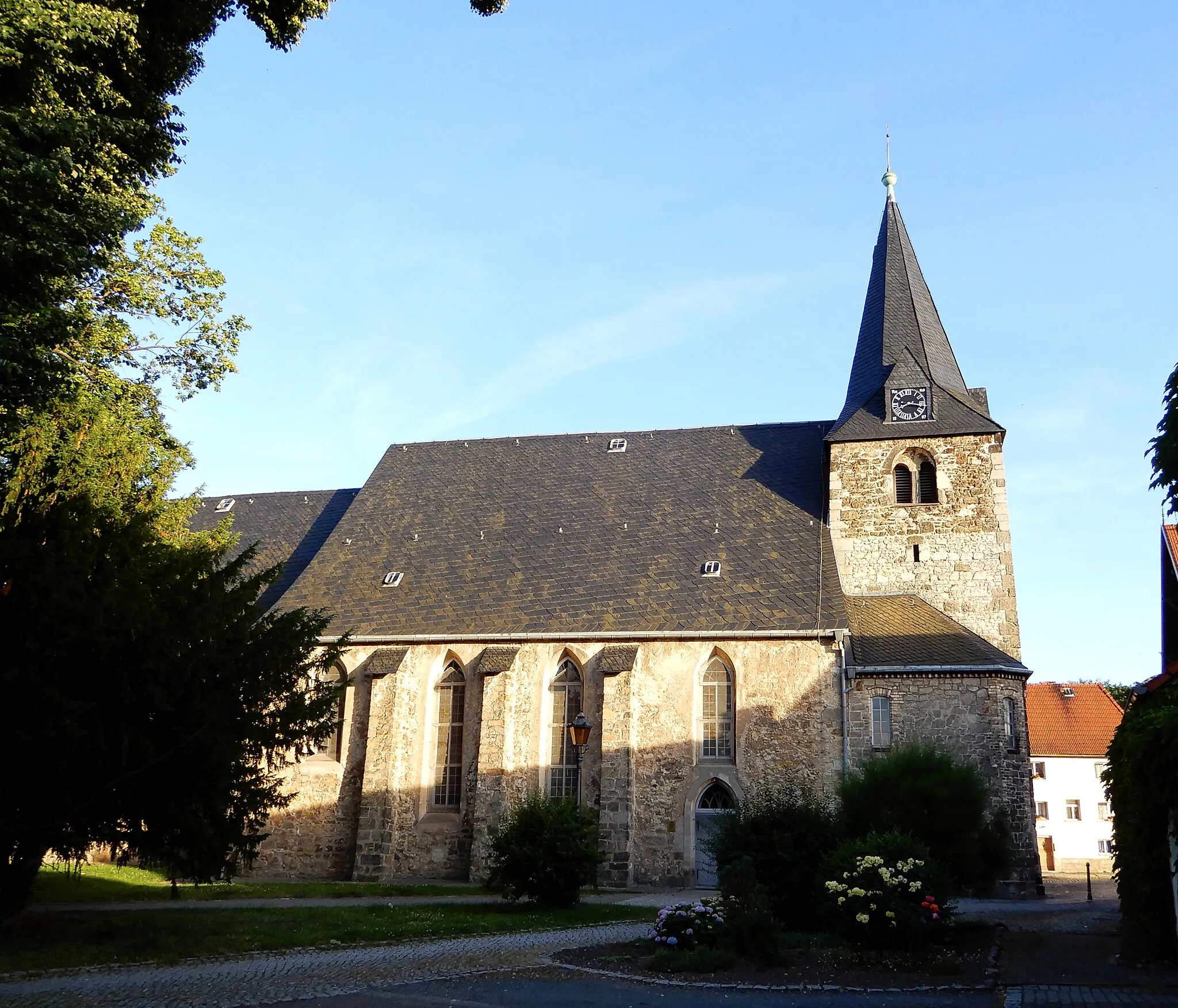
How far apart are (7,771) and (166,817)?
167cm

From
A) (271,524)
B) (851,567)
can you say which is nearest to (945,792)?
(851,567)

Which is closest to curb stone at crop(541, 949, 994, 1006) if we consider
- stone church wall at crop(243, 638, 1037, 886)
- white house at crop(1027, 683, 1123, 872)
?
stone church wall at crop(243, 638, 1037, 886)

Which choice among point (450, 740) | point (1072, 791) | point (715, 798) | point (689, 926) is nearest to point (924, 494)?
point (715, 798)

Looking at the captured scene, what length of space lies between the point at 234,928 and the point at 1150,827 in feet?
33.2

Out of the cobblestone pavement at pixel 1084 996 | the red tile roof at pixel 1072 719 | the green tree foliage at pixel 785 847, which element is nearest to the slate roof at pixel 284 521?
the green tree foliage at pixel 785 847

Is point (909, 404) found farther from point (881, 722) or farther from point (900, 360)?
point (881, 722)

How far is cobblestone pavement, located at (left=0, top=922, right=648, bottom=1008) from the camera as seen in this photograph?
8445mm

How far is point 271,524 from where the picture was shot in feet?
99.2

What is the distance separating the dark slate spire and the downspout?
5734 millimetres

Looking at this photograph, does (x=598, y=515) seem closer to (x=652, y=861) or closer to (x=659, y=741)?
(x=659, y=741)

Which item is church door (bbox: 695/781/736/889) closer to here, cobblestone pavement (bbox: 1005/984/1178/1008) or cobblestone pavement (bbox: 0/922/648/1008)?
cobblestone pavement (bbox: 0/922/648/1008)

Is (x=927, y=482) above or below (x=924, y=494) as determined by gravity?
above

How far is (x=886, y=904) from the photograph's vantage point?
443 inches

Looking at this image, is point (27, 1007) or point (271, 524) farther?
point (271, 524)
